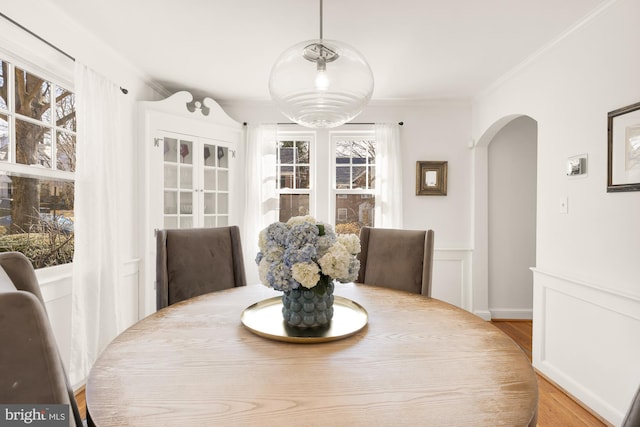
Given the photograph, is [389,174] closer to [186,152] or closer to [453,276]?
[453,276]

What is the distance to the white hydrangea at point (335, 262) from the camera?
45.2 inches

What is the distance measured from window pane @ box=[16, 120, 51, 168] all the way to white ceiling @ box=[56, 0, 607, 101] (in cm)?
75

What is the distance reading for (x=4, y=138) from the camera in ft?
5.96

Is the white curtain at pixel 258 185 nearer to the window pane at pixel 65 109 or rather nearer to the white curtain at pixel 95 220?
the white curtain at pixel 95 220

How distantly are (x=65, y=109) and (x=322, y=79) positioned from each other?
6.55ft

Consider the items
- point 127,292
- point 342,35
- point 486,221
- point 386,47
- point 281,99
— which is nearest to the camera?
point 281,99

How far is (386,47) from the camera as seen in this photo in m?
2.47

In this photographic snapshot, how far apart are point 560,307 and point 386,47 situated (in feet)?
7.33

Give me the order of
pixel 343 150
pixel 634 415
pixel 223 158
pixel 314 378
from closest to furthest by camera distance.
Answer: pixel 634 415
pixel 314 378
pixel 223 158
pixel 343 150

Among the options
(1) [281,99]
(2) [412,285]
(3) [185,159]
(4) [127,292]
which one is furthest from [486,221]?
(4) [127,292]

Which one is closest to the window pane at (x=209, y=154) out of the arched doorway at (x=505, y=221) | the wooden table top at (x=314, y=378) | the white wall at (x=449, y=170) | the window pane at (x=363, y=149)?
the white wall at (x=449, y=170)

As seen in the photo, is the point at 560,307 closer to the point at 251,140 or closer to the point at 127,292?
the point at 251,140

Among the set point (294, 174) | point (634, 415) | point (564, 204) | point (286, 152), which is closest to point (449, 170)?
point (564, 204)

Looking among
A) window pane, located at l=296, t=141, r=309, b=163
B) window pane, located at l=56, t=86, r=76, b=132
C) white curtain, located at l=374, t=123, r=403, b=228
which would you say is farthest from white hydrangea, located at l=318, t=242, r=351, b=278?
window pane, located at l=296, t=141, r=309, b=163
